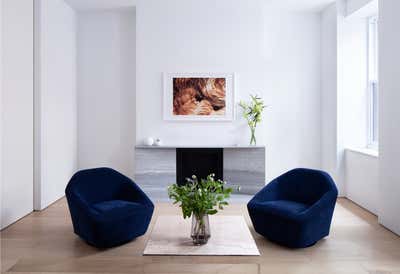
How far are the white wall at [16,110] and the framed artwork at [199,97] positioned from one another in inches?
88.2

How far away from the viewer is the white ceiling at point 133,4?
6.41 meters

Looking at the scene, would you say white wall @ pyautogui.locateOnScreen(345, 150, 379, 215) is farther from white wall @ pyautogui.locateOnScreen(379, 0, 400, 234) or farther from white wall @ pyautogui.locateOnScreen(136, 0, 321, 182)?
white wall @ pyautogui.locateOnScreen(136, 0, 321, 182)

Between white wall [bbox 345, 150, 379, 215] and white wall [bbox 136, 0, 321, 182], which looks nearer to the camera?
white wall [bbox 345, 150, 379, 215]

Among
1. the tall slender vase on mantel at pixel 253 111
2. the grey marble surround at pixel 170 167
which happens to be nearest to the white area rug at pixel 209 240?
the grey marble surround at pixel 170 167

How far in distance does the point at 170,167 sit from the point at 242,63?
2.02 meters

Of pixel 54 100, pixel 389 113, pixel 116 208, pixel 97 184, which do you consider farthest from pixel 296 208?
pixel 54 100

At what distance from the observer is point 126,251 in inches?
151

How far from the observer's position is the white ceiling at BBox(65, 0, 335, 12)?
6.41 meters

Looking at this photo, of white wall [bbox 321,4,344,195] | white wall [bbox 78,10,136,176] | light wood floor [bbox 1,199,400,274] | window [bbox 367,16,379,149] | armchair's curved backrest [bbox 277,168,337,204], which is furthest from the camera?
white wall [bbox 78,10,136,176]

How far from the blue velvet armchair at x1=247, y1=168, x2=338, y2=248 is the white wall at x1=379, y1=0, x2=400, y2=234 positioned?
2.58 ft

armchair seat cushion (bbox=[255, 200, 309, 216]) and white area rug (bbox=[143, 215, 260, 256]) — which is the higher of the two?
armchair seat cushion (bbox=[255, 200, 309, 216])

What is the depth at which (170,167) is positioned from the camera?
6703 mm

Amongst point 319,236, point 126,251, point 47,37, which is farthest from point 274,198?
point 47,37

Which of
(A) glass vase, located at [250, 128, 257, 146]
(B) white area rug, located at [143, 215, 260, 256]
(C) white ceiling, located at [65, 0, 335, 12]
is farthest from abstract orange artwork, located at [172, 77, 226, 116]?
(B) white area rug, located at [143, 215, 260, 256]
